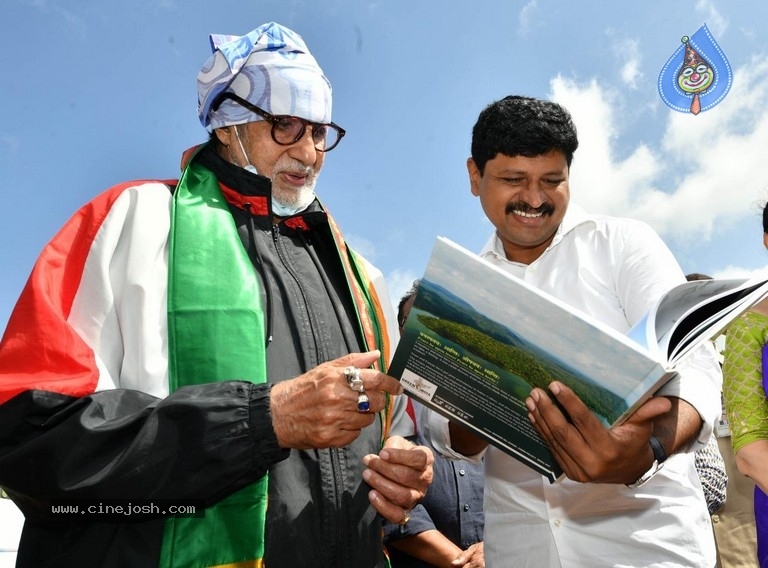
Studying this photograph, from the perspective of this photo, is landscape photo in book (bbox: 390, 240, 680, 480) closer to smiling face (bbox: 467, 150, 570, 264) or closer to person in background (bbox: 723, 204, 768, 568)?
person in background (bbox: 723, 204, 768, 568)

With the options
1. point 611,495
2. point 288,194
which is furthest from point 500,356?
point 288,194

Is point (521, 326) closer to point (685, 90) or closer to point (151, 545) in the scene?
point (151, 545)

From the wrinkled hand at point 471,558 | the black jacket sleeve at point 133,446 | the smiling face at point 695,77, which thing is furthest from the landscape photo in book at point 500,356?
the smiling face at point 695,77

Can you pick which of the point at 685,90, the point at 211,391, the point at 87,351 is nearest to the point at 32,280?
the point at 87,351

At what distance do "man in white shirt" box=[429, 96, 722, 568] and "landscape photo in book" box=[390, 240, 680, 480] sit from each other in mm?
66

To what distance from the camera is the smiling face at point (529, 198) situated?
9.71 feet

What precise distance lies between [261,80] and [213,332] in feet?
3.89

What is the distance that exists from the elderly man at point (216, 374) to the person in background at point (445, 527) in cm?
106

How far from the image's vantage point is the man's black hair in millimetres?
2996

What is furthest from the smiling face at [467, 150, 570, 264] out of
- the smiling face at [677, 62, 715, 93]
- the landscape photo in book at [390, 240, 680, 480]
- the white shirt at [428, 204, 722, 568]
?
the smiling face at [677, 62, 715, 93]

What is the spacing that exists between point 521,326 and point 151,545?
118 centimetres

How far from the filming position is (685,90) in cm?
532

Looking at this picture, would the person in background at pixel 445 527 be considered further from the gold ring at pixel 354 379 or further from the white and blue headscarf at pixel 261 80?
the gold ring at pixel 354 379

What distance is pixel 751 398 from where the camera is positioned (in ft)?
7.84
